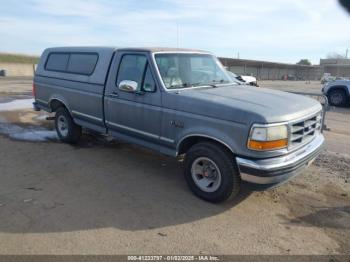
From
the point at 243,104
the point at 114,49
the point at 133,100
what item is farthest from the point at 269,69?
the point at 243,104

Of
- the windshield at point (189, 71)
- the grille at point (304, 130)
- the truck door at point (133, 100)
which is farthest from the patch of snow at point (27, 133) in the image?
the grille at point (304, 130)

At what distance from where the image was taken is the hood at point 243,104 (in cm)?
396

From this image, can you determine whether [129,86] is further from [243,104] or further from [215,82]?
[243,104]

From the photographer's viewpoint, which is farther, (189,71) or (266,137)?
(189,71)

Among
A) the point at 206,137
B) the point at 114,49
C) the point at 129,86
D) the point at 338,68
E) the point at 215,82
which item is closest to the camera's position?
the point at 206,137

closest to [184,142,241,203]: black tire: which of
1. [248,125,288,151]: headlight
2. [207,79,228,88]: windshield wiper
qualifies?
[248,125,288,151]: headlight

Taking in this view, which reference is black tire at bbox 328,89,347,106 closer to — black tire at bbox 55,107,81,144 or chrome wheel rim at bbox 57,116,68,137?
black tire at bbox 55,107,81,144

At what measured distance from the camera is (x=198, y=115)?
14.4ft

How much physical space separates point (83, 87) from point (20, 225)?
10.0 ft

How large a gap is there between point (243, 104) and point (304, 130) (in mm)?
938

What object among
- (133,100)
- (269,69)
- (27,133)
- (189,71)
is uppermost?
(269,69)

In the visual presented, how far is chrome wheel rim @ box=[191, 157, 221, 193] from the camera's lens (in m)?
4.45

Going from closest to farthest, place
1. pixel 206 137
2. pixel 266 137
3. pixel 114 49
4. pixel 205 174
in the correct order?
pixel 266 137, pixel 206 137, pixel 205 174, pixel 114 49

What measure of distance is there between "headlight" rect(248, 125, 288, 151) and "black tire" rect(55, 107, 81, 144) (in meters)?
4.19
